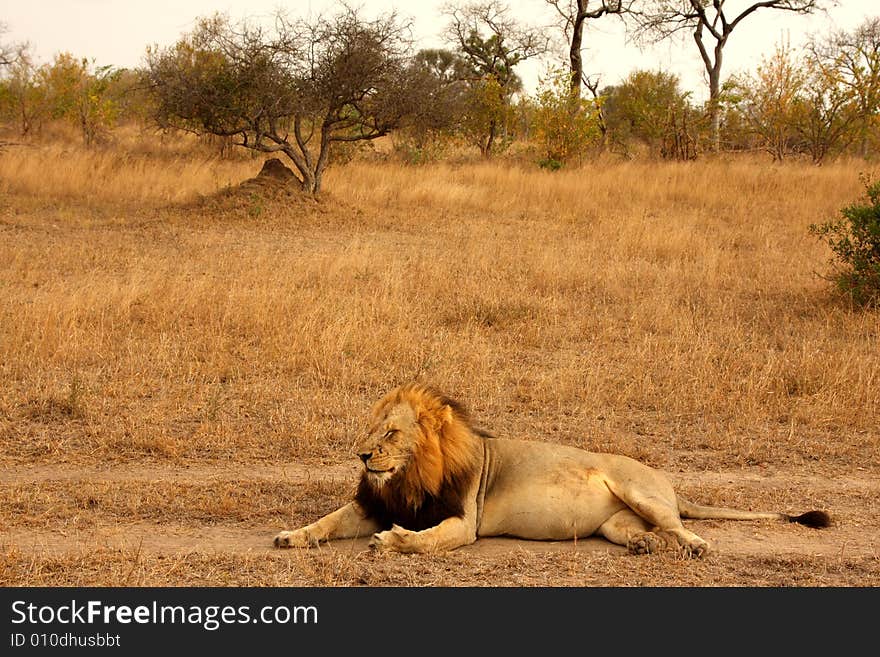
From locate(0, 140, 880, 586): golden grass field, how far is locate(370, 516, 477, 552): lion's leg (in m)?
0.07

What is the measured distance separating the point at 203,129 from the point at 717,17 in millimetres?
20862

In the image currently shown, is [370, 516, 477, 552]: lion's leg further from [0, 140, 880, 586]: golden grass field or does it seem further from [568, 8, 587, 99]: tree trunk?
[568, 8, 587, 99]: tree trunk

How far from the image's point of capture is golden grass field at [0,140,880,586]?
4879 millimetres

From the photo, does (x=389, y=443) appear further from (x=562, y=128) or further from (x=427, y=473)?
(x=562, y=128)

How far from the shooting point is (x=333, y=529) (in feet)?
16.3

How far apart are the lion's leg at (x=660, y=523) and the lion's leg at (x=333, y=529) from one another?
4.14ft

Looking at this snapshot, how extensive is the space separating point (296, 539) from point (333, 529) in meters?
0.20

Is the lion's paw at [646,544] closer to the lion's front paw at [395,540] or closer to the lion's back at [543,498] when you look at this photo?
the lion's back at [543,498]

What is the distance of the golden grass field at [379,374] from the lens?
4879mm

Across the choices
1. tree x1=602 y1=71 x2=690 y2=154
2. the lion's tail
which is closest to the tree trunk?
tree x1=602 y1=71 x2=690 y2=154

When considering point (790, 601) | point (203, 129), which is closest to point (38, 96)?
point (203, 129)

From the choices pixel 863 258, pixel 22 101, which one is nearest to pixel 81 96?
pixel 22 101

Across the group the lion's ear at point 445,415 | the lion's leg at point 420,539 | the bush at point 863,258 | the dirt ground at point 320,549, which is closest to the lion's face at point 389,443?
the lion's ear at point 445,415

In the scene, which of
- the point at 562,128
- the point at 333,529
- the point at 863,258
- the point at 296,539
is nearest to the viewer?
the point at 296,539
